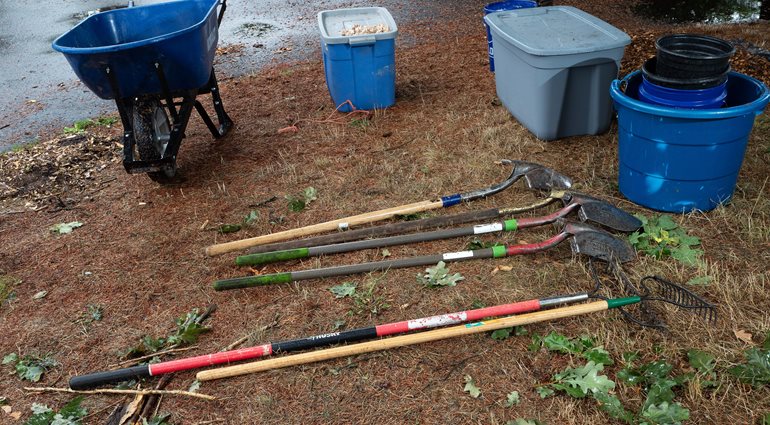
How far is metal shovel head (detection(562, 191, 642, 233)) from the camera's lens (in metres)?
3.28

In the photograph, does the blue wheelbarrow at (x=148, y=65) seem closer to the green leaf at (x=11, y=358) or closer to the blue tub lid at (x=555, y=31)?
the green leaf at (x=11, y=358)

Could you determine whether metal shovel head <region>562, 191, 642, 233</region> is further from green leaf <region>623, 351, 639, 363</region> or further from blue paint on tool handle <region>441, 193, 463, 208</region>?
green leaf <region>623, 351, 639, 363</region>

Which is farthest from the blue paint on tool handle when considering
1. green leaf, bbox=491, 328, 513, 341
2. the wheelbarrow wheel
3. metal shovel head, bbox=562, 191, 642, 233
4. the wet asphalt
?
the wet asphalt

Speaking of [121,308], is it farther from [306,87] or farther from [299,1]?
[299,1]

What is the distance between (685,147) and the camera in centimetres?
324

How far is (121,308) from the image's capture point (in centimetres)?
314

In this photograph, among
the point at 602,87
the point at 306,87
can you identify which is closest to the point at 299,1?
the point at 306,87

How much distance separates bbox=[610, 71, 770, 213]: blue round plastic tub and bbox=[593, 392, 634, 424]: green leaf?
1.58 m

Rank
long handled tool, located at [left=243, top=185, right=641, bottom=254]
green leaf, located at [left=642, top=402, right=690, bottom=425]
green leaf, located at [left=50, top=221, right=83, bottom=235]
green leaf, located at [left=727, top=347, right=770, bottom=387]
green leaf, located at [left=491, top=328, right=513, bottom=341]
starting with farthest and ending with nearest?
1. green leaf, located at [left=50, top=221, right=83, bottom=235]
2. long handled tool, located at [left=243, top=185, right=641, bottom=254]
3. green leaf, located at [left=491, top=328, right=513, bottom=341]
4. green leaf, located at [left=727, top=347, right=770, bottom=387]
5. green leaf, located at [left=642, top=402, right=690, bottom=425]

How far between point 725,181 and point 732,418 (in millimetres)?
1587

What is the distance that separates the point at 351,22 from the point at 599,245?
3.36m

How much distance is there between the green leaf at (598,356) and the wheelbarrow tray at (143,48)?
2.96 metres

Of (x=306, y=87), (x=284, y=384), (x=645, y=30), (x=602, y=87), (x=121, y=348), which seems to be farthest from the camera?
(x=645, y=30)

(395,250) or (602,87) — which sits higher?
(602,87)
